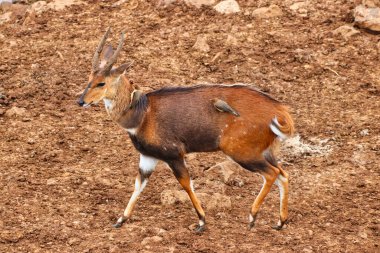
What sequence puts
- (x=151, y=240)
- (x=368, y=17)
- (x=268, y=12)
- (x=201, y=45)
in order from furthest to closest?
(x=268, y=12) < (x=368, y=17) < (x=201, y=45) < (x=151, y=240)

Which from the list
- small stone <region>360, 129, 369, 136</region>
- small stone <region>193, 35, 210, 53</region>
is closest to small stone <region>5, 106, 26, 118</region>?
small stone <region>193, 35, 210, 53</region>

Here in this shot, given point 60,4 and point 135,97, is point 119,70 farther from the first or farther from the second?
point 60,4

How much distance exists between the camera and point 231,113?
7.58 m

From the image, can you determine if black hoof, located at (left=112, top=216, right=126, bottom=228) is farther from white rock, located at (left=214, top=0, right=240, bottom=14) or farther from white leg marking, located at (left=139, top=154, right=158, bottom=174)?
white rock, located at (left=214, top=0, right=240, bottom=14)

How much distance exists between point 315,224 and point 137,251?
1842 millimetres

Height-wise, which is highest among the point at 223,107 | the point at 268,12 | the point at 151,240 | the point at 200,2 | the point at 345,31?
the point at 223,107

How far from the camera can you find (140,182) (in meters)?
7.95

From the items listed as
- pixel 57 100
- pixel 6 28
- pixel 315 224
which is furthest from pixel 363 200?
pixel 6 28

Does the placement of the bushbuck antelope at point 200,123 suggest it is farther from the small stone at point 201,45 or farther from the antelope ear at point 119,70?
the small stone at point 201,45

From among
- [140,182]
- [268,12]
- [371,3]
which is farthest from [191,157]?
[371,3]

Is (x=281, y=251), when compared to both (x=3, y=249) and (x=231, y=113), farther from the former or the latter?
(x=3, y=249)

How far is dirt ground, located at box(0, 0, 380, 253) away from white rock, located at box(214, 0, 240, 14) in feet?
0.45

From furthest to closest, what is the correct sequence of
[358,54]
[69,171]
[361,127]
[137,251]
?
[358,54], [361,127], [69,171], [137,251]

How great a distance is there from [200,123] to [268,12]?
4796 mm
